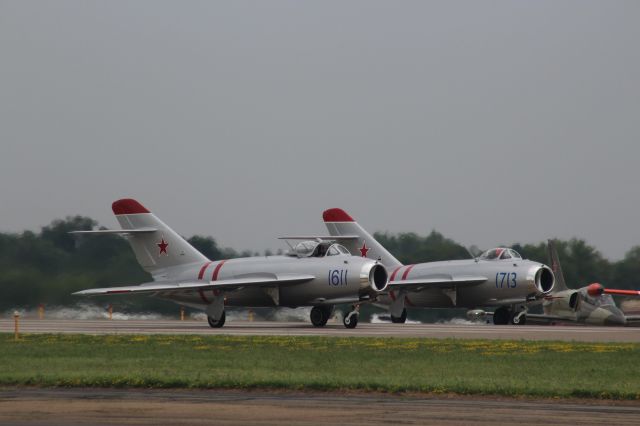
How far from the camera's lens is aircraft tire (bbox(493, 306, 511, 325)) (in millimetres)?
45531

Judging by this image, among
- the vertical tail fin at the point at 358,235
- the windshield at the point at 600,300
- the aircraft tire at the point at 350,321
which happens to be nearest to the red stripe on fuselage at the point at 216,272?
the aircraft tire at the point at 350,321

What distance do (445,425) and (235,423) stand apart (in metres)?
2.33

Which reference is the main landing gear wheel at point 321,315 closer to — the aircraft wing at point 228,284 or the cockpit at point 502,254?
the aircraft wing at point 228,284

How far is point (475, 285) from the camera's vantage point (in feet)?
149

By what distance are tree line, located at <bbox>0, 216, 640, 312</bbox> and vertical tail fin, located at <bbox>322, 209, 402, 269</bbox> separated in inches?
128

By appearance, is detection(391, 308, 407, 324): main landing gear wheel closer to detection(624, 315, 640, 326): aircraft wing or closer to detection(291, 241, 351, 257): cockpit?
detection(291, 241, 351, 257): cockpit

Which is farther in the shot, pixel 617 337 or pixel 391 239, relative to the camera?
pixel 391 239

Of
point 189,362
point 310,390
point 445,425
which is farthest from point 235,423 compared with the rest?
point 189,362

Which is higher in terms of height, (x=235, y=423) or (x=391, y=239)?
(x=391, y=239)

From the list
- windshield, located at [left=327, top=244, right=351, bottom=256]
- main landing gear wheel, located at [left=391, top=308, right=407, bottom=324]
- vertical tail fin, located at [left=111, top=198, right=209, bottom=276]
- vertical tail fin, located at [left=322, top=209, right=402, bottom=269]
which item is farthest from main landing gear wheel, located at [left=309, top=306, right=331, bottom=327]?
vertical tail fin, located at [left=322, top=209, right=402, bottom=269]

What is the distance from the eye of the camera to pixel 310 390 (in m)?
17.6

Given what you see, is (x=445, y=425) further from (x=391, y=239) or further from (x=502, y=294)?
(x=391, y=239)

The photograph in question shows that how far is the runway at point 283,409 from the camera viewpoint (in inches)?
537

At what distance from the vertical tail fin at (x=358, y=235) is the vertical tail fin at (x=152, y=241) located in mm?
8889
